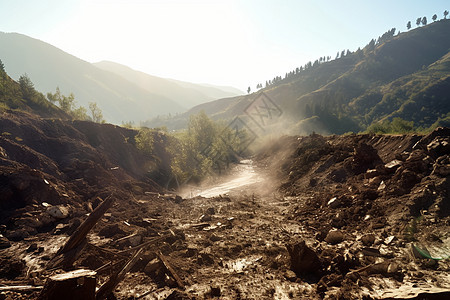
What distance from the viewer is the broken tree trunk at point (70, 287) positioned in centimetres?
379

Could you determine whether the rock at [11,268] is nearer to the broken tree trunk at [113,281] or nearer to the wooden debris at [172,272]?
the broken tree trunk at [113,281]

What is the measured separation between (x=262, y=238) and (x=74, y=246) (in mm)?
7117

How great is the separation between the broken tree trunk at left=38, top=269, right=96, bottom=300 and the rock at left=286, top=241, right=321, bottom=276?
533 centimetres

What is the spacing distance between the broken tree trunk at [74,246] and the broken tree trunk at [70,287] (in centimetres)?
282

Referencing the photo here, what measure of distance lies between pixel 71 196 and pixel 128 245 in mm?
7430

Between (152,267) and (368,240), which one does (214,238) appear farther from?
(368,240)

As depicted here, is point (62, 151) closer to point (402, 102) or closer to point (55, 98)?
point (55, 98)

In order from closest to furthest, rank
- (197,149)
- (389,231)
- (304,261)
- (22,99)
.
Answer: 1. (304,261)
2. (389,231)
3. (22,99)
4. (197,149)

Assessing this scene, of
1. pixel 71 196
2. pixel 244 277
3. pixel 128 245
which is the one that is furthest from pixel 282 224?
pixel 71 196

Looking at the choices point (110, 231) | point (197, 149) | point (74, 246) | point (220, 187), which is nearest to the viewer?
point (74, 246)

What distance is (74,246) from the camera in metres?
6.77

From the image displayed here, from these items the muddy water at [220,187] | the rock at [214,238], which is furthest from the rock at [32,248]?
the muddy water at [220,187]

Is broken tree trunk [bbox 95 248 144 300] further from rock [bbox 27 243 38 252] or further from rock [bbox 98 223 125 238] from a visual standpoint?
rock [bbox 27 243 38 252]

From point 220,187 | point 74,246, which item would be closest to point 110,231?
point 74,246
